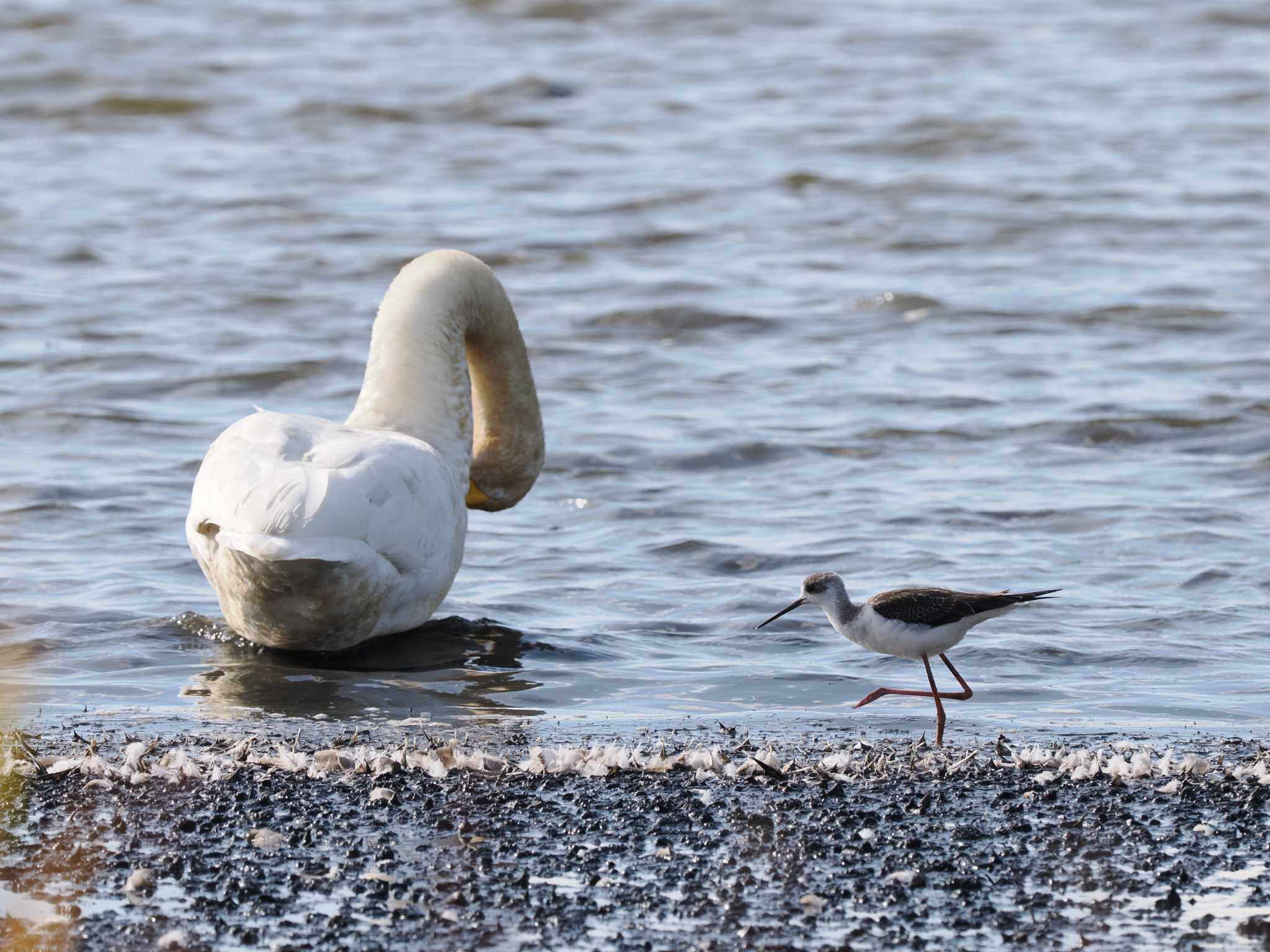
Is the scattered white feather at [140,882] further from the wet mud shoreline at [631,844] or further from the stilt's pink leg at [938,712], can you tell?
the stilt's pink leg at [938,712]

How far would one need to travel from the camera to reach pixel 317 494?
6.91 m

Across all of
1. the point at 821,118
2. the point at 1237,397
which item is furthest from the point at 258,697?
the point at 821,118

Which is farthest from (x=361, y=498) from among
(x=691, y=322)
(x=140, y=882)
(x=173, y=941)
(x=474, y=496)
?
(x=691, y=322)

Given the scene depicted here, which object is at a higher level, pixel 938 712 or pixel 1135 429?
pixel 938 712

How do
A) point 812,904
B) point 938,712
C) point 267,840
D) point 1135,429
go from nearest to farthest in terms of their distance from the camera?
point 812,904
point 267,840
point 938,712
point 1135,429

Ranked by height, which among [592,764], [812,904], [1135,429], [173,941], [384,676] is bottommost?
[1135,429]

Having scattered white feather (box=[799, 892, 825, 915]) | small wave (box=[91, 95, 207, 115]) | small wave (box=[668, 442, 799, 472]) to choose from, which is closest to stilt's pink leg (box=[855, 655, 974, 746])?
scattered white feather (box=[799, 892, 825, 915])

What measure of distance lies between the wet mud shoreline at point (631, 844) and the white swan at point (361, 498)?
95cm

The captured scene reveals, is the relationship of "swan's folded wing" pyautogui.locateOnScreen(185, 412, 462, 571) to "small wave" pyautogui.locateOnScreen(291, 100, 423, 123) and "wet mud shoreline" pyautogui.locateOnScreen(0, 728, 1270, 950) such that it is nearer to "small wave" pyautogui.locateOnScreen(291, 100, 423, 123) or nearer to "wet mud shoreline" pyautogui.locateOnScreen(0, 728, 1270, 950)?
"wet mud shoreline" pyautogui.locateOnScreen(0, 728, 1270, 950)

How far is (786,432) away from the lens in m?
11.6

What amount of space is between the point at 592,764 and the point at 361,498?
173cm

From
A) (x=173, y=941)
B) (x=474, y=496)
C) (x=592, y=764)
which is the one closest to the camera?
(x=173, y=941)

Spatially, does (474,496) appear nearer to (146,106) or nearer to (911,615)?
(911,615)

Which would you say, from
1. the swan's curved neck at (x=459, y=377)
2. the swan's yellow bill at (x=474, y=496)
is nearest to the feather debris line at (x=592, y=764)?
the swan's curved neck at (x=459, y=377)
